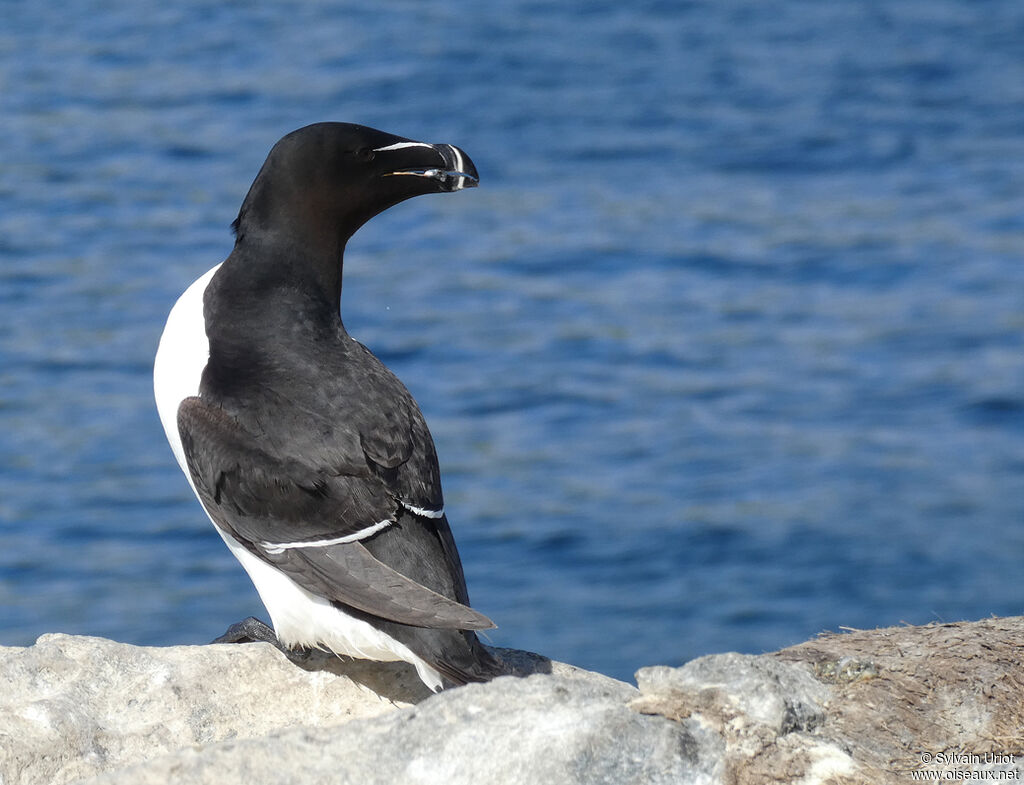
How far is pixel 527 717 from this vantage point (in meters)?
3.34

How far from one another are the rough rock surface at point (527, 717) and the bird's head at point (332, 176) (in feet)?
4.41

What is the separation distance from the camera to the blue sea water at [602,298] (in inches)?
391

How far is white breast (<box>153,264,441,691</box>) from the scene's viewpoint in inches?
174

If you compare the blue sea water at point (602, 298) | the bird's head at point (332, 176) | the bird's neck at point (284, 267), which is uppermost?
the bird's head at point (332, 176)

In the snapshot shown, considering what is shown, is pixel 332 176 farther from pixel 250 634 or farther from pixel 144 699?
pixel 144 699

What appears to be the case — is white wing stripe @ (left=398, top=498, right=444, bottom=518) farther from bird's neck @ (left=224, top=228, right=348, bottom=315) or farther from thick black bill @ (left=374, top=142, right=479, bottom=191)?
thick black bill @ (left=374, top=142, right=479, bottom=191)

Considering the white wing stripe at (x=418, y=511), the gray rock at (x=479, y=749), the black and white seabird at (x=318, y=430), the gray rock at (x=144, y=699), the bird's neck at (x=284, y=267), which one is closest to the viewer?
the gray rock at (x=479, y=749)

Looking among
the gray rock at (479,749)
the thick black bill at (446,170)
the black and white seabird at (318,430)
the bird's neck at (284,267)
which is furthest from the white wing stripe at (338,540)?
the thick black bill at (446,170)

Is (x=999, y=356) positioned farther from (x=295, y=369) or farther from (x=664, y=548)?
(x=295, y=369)

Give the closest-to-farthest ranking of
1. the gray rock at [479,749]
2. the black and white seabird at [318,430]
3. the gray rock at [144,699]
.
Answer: the gray rock at [479,749] → the gray rock at [144,699] → the black and white seabird at [318,430]

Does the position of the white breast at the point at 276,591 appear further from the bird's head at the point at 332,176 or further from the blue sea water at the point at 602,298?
the blue sea water at the point at 602,298

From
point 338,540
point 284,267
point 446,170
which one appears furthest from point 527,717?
point 446,170

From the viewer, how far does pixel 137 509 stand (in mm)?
10430

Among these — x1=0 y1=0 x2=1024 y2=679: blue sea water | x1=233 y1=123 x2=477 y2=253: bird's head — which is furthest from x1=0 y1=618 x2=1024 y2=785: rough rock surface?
x1=0 y1=0 x2=1024 y2=679: blue sea water
